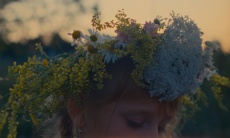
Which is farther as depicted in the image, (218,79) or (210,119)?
(210,119)

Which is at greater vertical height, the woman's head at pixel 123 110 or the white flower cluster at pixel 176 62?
the white flower cluster at pixel 176 62

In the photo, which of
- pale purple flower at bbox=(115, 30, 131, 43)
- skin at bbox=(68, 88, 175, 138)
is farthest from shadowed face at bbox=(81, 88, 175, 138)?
pale purple flower at bbox=(115, 30, 131, 43)

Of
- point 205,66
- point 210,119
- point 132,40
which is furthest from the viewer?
point 210,119

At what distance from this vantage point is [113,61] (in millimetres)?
3236

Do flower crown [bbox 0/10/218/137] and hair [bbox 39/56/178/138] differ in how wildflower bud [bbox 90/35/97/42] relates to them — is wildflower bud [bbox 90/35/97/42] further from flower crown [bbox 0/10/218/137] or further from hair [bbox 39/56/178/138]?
hair [bbox 39/56/178/138]

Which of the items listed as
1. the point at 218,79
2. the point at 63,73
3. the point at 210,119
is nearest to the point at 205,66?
the point at 218,79

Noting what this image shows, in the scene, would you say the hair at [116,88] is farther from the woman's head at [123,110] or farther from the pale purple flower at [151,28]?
the pale purple flower at [151,28]

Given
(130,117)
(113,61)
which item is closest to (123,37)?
(113,61)

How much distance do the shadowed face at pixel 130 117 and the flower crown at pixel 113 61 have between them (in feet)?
0.19

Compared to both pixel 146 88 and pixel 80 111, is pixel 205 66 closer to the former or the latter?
pixel 146 88

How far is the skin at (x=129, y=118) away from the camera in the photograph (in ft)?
10.6

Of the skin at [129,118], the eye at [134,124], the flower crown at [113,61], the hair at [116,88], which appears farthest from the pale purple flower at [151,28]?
the eye at [134,124]

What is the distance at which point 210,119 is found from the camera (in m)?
14.3

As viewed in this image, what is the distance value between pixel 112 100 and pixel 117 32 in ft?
1.01
